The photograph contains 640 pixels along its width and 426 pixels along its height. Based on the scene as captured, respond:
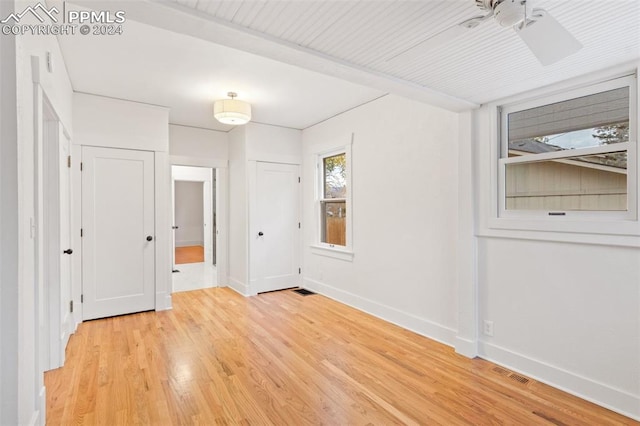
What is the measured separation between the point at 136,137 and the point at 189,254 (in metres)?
5.99

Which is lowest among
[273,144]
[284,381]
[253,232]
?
[284,381]

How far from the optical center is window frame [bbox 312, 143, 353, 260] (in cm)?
448

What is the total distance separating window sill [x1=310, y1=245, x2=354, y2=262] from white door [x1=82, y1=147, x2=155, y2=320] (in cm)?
232

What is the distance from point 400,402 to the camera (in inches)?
88.7

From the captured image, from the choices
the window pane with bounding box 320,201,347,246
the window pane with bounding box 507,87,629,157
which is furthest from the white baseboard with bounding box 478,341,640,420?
the window pane with bounding box 320,201,347,246

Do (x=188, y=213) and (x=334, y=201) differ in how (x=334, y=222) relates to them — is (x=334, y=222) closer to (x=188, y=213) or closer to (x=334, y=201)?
(x=334, y=201)

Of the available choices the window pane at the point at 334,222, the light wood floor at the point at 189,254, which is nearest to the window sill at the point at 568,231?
the window pane at the point at 334,222

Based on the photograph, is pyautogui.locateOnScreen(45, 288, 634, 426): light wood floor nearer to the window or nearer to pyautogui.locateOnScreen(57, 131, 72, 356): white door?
pyautogui.locateOnScreen(57, 131, 72, 356): white door

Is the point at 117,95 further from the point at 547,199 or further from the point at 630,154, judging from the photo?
the point at 630,154

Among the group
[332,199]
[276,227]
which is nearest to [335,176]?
[332,199]

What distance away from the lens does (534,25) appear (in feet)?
4.78

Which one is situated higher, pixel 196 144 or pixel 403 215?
pixel 196 144

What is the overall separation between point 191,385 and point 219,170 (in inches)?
150

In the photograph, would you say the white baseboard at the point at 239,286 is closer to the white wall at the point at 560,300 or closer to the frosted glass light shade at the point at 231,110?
the frosted glass light shade at the point at 231,110
